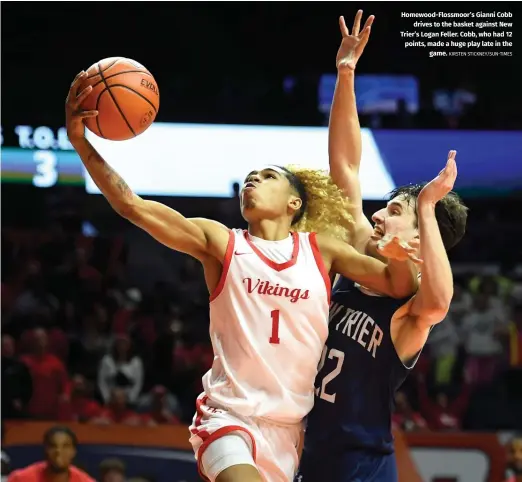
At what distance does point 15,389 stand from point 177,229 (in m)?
6.08

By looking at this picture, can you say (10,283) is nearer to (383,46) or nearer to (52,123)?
(52,123)

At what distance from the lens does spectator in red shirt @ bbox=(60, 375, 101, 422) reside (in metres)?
9.48

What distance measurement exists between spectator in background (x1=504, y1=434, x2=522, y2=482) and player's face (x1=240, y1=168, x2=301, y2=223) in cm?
483

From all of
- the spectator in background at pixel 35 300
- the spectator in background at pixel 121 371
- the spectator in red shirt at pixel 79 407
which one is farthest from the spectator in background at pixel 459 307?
the spectator in background at pixel 35 300

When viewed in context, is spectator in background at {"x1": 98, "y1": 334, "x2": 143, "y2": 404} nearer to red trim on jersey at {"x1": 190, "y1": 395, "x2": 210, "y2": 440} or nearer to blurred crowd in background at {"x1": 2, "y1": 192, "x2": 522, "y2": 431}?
blurred crowd in background at {"x1": 2, "y1": 192, "x2": 522, "y2": 431}

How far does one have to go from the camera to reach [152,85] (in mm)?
4441

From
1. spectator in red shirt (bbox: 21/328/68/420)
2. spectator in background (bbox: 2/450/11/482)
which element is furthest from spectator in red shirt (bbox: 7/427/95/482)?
spectator in red shirt (bbox: 21/328/68/420)

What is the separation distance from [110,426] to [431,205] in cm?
533

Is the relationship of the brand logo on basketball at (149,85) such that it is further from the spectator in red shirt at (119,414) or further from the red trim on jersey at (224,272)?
the spectator in red shirt at (119,414)

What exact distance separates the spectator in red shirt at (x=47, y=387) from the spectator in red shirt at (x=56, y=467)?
1.67 meters

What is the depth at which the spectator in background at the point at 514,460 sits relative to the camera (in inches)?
334

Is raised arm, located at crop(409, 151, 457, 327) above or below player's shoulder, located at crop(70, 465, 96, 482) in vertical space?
above

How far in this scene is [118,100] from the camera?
13.9 ft

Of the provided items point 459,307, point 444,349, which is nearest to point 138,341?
point 444,349
